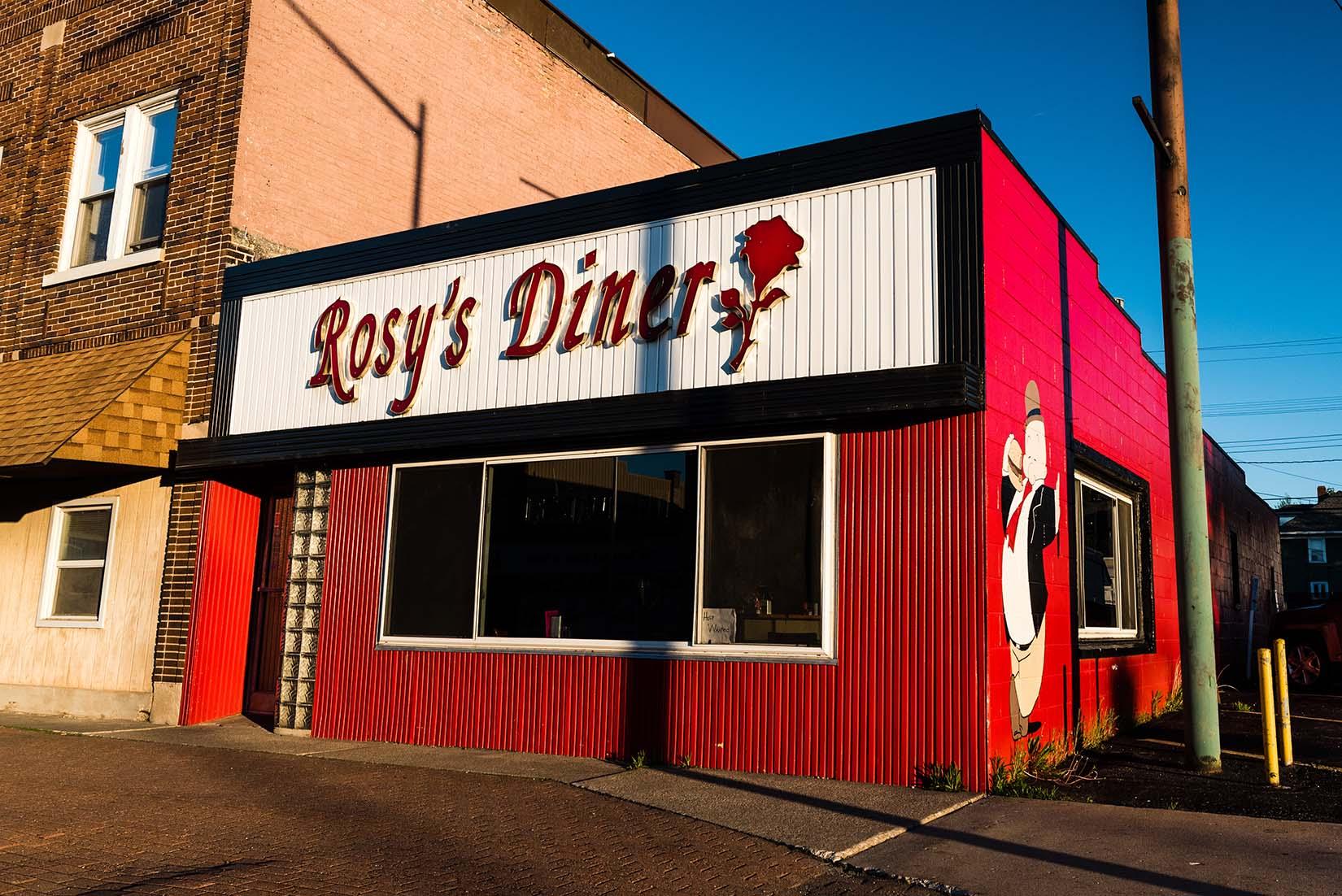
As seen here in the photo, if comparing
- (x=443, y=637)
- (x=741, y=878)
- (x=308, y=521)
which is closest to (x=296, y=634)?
(x=308, y=521)

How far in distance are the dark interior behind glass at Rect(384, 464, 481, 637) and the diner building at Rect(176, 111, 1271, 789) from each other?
3 cm

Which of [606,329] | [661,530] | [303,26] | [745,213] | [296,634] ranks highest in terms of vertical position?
[303,26]

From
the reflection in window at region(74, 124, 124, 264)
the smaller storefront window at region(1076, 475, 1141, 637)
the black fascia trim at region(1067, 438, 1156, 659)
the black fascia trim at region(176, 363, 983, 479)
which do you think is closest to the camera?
the black fascia trim at region(176, 363, 983, 479)

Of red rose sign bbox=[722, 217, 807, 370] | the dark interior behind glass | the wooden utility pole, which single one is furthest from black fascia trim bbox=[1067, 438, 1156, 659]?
the dark interior behind glass

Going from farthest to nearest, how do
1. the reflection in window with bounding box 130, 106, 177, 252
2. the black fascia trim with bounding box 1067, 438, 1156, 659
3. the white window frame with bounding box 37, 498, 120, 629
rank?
the reflection in window with bounding box 130, 106, 177, 252
the white window frame with bounding box 37, 498, 120, 629
the black fascia trim with bounding box 1067, 438, 1156, 659

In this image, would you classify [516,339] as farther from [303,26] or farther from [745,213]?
[303,26]

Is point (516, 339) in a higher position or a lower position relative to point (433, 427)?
higher

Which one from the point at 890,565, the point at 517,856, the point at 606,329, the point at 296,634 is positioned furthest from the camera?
the point at 296,634

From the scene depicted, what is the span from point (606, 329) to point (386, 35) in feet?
26.8

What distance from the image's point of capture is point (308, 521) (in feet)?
39.1

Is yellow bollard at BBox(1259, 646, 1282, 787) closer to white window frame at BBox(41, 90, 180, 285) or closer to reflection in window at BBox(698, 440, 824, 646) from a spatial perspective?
reflection in window at BBox(698, 440, 824, 646)

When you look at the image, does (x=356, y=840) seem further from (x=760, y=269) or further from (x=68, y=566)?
(x=68, y=566)

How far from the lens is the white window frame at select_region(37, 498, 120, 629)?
13156 millimetres

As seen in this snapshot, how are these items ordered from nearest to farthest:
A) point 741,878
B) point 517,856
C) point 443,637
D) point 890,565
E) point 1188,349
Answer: point 741,878 < point 517,856 < point 890,565 < point 1188,349 < point 443,637
